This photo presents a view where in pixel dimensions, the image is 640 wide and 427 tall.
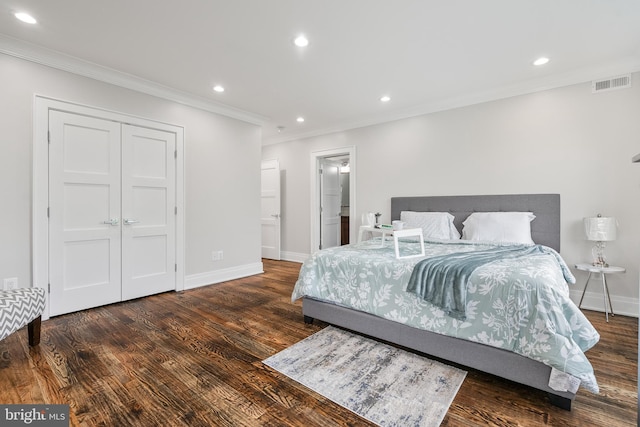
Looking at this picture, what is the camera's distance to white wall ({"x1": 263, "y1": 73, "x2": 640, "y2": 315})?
303 cm

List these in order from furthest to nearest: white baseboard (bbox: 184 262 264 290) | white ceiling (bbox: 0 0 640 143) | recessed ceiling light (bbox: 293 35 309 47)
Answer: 1. white baseboard (bbox: 184 262 264 290)
2. recessed ceiling light (bbox: 293 35 309 47)
3. white ceiling (bbox: 0 0 640 143)

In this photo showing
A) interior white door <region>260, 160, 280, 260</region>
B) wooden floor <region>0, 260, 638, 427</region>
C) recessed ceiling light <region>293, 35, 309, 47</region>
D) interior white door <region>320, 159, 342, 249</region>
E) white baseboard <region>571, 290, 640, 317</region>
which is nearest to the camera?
wooden floor <region>0, 260, 638, 427</region>

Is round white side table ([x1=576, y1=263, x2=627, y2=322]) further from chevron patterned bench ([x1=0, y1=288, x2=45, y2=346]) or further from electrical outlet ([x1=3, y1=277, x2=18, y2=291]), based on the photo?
electrical outlet ([x1=3, y1=277, x2=18, y2=291])

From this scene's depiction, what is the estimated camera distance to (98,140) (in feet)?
10.4

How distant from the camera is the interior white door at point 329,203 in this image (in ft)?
18.9

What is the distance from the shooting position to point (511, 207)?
357 centimetres

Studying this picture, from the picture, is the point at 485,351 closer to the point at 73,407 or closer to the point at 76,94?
the point at 73,407

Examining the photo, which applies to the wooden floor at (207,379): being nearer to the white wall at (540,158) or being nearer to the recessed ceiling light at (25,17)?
the white wall at (540,158)

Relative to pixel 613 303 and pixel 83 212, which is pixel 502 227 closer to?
pixel 613 303

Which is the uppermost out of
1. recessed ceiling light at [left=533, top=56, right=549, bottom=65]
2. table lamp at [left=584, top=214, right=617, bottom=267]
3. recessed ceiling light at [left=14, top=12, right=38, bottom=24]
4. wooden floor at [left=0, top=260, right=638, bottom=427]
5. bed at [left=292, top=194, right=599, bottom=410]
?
recessed ceiling light at [left=533, top=56, right=549, bottom=65]

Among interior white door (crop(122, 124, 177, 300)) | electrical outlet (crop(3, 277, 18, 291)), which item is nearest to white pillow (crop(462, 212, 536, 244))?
interior white door (crop(122, 124, 177, 300))

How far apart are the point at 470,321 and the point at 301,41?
2.64 meters

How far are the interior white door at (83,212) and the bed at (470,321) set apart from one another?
2.27 m

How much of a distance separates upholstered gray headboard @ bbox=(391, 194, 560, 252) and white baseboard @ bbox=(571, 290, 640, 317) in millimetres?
558
